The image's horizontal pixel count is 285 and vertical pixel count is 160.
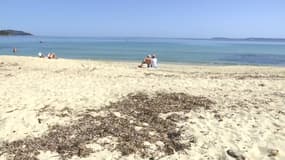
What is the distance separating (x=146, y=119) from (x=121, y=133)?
1.06 meters

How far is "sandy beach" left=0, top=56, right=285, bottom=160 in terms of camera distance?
6648 mm

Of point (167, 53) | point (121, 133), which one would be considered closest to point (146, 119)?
point (121, 133)

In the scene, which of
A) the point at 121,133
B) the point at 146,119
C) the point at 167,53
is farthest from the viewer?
the point at 167,53

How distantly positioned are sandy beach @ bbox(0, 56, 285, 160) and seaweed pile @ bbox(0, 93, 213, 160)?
0.06 ft

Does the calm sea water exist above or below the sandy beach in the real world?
below

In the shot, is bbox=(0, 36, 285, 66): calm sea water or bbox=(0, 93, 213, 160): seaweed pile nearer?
bbox=(0, 93, 213, 160): seaweed pile

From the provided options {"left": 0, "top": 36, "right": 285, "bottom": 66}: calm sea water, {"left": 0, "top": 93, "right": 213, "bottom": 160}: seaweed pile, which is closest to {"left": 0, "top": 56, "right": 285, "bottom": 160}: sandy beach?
{"left": 0, "top": 93, "right": 213, "bottom": 160}: seaweed pile

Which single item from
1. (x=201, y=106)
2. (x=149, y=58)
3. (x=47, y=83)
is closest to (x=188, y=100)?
(x=201, y=106)

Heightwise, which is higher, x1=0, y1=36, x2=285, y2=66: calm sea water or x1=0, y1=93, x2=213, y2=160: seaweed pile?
x1=0, y1=93, x2=213, y2=160: seaweed pile

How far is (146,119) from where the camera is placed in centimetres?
840

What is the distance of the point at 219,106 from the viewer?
952cm

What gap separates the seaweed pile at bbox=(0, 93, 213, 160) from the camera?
264 inches

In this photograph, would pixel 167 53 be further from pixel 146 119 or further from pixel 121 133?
pixel 121 133

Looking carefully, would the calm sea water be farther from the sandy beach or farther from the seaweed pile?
the seaweed pile
